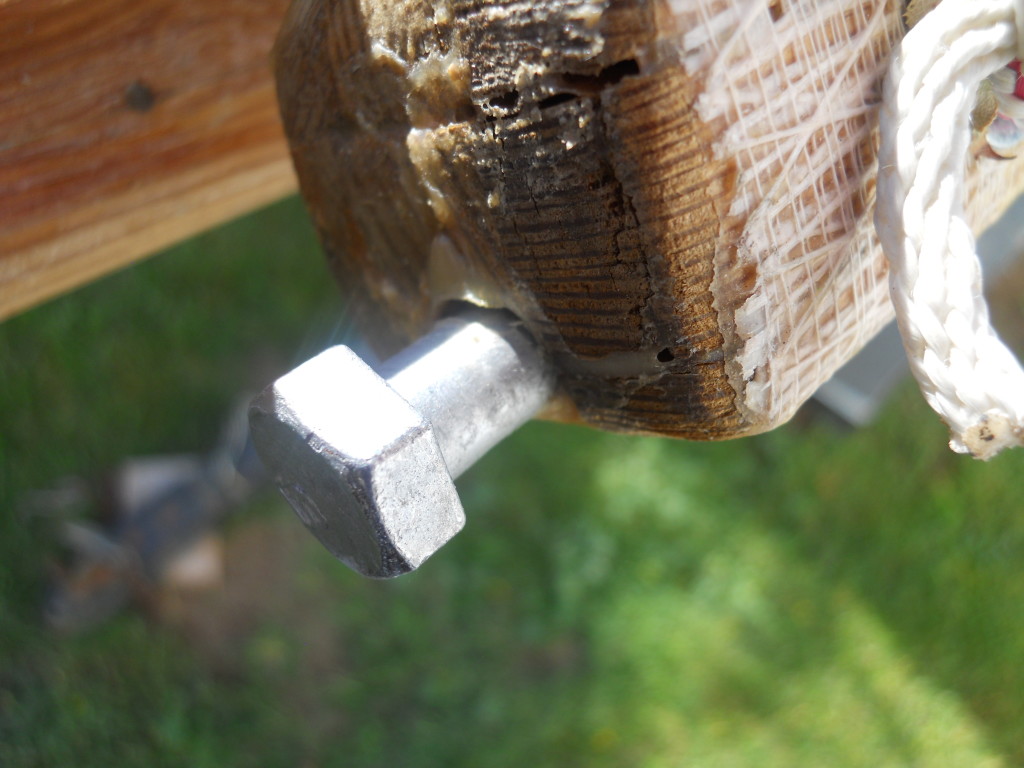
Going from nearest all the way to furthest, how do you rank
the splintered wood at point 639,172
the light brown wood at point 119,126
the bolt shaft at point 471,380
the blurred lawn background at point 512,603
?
the splintered wood at point 639,172 → the bolt shaft at point 471,380 → the light brown wood at point 119,126 → the blurred lawn background at point 512,603

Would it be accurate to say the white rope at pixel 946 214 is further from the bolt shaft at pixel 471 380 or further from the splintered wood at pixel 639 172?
the bolt shaft at pixel 471 380

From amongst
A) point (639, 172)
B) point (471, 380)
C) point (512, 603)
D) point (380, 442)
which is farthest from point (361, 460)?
point (512, 603)

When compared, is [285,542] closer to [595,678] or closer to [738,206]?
[595,678]

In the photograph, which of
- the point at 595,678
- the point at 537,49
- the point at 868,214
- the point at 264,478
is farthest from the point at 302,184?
the point at 595,678

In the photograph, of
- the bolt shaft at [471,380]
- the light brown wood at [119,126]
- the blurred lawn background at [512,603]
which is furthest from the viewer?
the blurred lawn background at [512,603]

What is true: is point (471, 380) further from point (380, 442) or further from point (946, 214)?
point (946, 214)

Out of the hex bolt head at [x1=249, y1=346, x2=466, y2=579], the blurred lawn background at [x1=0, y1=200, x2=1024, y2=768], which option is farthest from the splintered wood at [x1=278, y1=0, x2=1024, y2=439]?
the blurred lawn background at [x1=0, y1=200, x2=1024, y2=768]

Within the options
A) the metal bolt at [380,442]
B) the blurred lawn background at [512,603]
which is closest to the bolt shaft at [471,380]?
the metal bolt at [380,442]

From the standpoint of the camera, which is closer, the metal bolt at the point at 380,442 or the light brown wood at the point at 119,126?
the metal bolt at the point at 380,442
